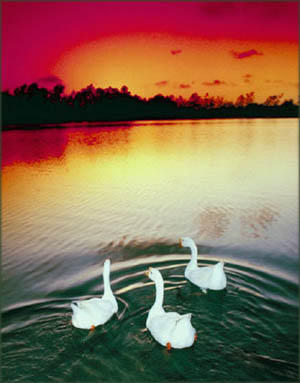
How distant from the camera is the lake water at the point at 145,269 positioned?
4918 mm

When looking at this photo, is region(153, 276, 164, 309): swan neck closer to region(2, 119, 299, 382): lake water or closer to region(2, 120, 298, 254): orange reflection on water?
region(2, 119, 299, 382): lake water

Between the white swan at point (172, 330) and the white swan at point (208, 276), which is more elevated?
the white swan at point (208, 276)

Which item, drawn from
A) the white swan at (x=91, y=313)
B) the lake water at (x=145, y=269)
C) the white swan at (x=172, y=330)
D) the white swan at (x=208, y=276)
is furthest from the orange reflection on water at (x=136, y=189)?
the white swan at (x=172, y=330)

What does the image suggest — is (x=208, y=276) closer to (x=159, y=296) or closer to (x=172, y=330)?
(x=159, y=296)

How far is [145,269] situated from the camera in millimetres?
7582

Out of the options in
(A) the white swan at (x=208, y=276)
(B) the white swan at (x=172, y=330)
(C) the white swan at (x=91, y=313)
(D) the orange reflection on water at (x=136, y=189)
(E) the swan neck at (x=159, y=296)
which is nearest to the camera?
(B) the white swan at (x=172, y=330)

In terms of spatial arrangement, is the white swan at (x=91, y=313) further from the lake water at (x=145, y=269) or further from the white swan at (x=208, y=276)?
the white swan at (x=208, y=276)

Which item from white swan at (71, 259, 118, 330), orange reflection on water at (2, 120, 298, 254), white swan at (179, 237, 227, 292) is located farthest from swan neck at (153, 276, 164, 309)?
orange reflection on water at (2, 120, 298, 254)

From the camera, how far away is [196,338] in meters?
5.29

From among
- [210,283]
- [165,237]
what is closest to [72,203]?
[165,237]

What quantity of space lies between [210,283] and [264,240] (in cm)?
361

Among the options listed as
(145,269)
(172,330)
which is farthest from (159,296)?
(145,269)

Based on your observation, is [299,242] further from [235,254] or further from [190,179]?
[190,179]

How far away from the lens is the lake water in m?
4.92
